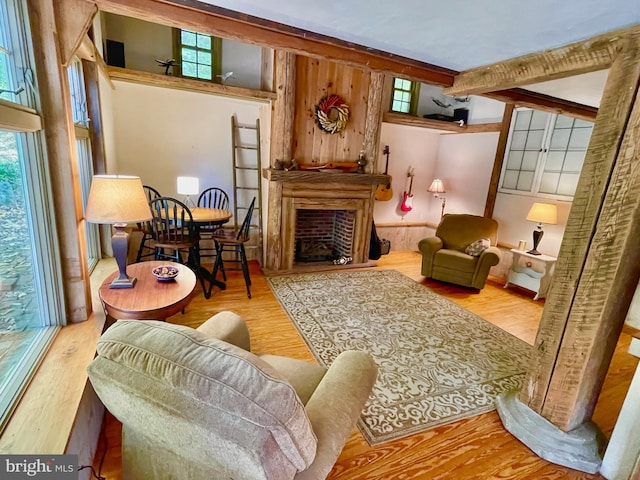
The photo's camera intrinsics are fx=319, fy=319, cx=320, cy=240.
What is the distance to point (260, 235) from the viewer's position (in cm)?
444

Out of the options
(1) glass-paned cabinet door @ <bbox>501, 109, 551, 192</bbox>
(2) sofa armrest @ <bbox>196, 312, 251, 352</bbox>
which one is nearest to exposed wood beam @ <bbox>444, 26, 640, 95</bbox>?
(2) sofa armrest @ <bbox>196, 312, 251, 352</bbox>

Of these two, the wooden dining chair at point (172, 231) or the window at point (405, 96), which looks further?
the window at point (405, 96)

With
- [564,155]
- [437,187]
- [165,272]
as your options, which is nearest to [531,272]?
[564,155]

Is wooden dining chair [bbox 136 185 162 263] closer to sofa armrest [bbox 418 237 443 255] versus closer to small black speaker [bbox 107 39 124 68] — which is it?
small black speaker [bbox 107 39 124 68]

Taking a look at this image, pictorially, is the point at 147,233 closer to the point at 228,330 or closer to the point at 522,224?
the point at 228,330

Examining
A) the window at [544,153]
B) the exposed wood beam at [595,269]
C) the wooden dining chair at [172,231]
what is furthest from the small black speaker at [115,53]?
the window at [544,153]

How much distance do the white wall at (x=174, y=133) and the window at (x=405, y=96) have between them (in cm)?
232

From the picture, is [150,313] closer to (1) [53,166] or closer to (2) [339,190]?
(1) [53,166]

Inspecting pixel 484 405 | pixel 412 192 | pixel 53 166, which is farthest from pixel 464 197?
pixel 53 166

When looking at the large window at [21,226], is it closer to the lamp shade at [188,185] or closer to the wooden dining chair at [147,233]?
the wooden dining chair at [147,233]

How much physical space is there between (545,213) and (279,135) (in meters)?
3.31

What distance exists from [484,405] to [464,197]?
152 inches

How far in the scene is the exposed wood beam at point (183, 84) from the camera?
3.43 m

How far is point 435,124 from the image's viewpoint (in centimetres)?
509
